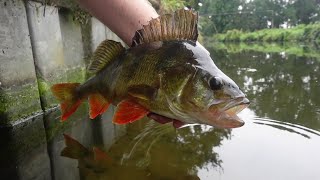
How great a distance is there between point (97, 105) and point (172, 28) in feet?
2.33

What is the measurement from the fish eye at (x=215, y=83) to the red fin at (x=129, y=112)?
34cm

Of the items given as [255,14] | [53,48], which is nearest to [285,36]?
[255,14]

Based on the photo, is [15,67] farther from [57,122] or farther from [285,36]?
[285,36]

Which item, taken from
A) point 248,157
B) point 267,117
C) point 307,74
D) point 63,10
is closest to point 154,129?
point 248,157

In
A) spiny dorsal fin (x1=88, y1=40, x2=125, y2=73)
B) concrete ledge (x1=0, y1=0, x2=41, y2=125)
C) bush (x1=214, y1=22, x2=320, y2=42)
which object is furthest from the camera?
bush (x1=214, y1=22, x2=320, y2=42)

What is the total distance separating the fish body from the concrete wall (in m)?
1.08

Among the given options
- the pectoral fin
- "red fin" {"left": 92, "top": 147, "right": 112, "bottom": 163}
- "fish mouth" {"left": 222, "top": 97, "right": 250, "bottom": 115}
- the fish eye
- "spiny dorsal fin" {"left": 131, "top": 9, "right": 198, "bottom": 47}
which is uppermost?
"spiny dorsal fin" {"left": 131, "top": 9, "right": 198, "bottom": 47}

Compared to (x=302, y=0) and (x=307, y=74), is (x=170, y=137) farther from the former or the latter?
(x=302, y=0)

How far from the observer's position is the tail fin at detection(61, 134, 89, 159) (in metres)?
2.96

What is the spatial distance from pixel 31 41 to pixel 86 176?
2157 millimetres

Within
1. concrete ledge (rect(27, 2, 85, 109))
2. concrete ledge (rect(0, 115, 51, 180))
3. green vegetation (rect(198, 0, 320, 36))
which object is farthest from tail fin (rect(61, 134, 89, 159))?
green vegetation (rect(198, 0, 320, 36))

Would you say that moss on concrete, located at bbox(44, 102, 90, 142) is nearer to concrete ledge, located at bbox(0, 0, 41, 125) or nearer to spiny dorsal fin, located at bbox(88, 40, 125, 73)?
concrete ledge, located at bbox(0, 0, 41, 125)

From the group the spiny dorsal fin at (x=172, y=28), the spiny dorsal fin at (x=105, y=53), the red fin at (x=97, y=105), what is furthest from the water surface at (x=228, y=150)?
the spiny dorsal fin at (x=172, y=28)

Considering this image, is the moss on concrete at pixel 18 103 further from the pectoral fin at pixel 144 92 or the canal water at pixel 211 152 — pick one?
the pectoral fin at pixel 144 92
